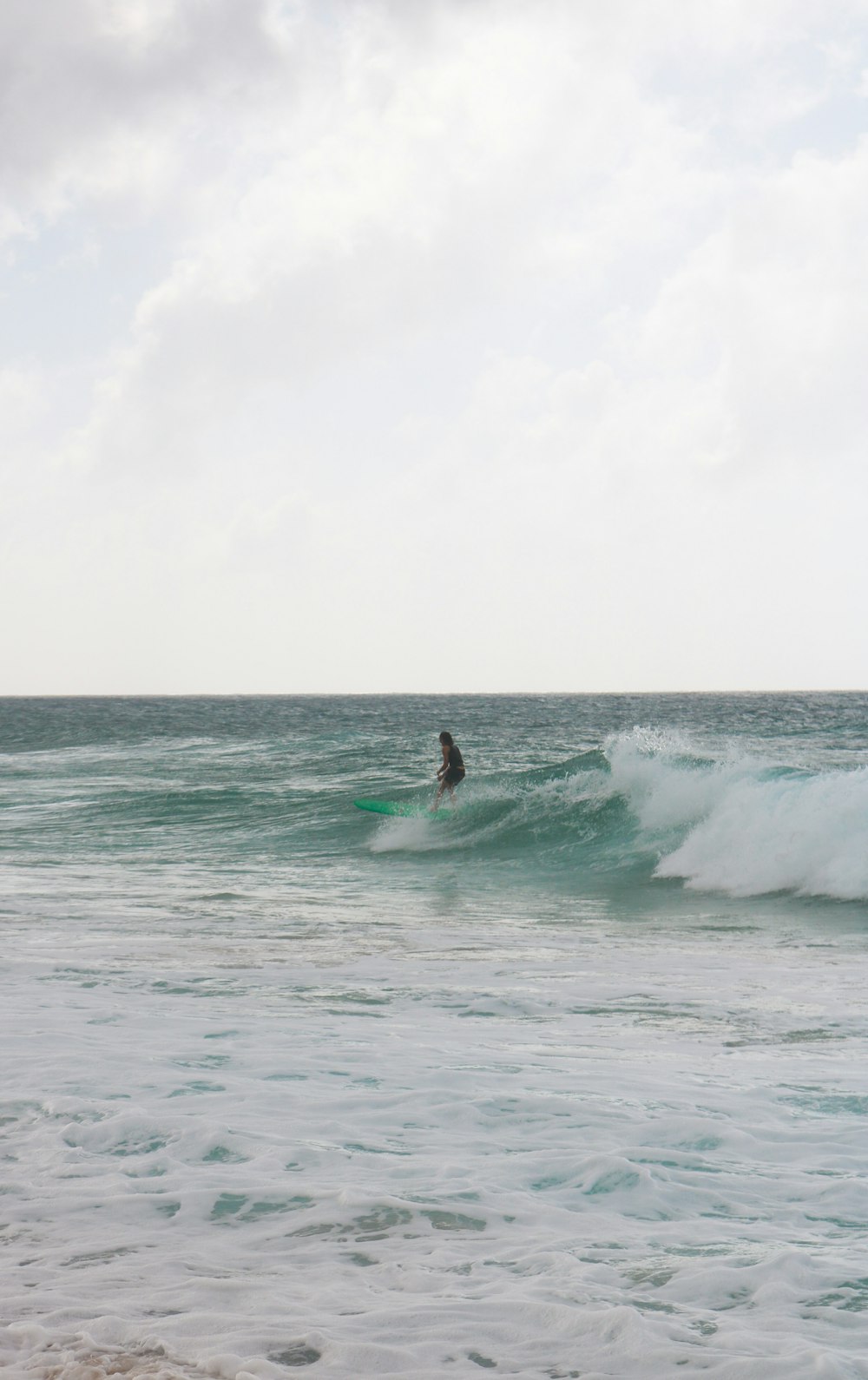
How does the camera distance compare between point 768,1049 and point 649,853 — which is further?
point 649,853

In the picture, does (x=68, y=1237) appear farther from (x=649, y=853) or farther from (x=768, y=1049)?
(x=649, y=853)

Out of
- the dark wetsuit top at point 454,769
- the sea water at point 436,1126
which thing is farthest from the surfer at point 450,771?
the sea water at point 436,1126

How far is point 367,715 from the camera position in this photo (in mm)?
67750

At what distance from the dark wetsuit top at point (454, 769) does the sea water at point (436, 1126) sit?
4388 millimetres

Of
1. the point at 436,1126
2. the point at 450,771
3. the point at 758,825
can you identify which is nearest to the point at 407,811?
the point at 450,771

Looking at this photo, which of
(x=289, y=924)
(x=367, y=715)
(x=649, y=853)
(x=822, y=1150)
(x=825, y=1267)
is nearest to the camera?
(x=825, y=1267)

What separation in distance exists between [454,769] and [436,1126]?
13.4m

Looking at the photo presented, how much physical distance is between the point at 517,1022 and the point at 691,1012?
116cm

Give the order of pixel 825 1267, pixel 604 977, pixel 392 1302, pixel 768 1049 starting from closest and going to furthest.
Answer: pixel 392 1302, pixel 825 1267, pixel 768 1049, pixel 604 977

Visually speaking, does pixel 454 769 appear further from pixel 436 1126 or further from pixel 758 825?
pixel 436 1126

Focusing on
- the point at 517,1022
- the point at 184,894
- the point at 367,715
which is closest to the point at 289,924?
the point at 184,894

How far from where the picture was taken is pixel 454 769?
18.1m

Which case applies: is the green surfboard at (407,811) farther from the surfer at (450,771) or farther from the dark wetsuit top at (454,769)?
the dark wetsuit top at (454,769)

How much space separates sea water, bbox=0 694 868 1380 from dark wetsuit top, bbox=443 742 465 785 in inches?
173
